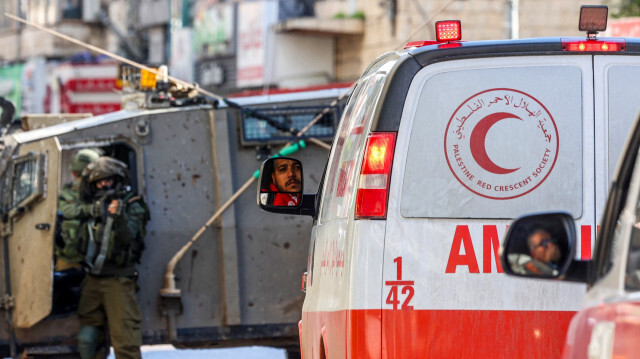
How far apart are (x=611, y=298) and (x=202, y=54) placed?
88.8 feet

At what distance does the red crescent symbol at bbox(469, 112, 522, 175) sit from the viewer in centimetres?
454

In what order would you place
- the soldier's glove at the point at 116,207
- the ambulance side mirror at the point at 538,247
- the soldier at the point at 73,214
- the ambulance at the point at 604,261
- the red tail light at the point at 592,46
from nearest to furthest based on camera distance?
the ambulance at the point at 604,261 → the ambulance side mirror at the point at 538,247 → the red tail light at the point at 592,46 → the soldier's glove at the point at 116,207 → the soldier at the point at 73,214

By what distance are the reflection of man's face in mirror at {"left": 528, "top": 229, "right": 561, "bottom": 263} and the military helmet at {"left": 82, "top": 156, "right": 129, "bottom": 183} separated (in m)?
5.91

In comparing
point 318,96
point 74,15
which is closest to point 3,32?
point 74,15

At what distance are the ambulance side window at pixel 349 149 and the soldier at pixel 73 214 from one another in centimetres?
372

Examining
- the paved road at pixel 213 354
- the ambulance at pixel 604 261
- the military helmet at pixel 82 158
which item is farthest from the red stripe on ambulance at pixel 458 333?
the paved road at pixel 213 354

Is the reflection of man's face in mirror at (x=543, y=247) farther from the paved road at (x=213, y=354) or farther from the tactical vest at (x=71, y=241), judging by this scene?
the paved road at (x=213, y=354)

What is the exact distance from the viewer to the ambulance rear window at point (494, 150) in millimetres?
4535

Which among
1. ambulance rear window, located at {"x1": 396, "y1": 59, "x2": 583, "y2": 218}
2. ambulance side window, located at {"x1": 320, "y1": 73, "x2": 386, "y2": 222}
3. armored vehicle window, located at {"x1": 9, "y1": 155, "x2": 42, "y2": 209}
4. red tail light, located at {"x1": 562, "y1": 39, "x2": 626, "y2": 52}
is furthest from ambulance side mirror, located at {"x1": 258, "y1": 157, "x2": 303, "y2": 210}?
armored vehicle window, located at {"x1": 9, "y1": 155, "x2": 42, "y2": 209}

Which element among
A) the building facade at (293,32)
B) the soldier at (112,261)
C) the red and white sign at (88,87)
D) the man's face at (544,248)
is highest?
the building facade at (293,32)

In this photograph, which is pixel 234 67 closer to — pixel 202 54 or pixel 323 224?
pixel 202 54

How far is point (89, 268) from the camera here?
923 centimetres

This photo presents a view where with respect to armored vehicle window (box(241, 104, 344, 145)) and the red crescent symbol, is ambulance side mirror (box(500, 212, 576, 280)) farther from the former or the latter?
armored vehicle window (box(241, 104, 344, 145))

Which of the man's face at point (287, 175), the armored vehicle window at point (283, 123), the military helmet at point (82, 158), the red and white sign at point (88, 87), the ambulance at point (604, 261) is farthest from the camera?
the red and white sign at point (88, 87)
